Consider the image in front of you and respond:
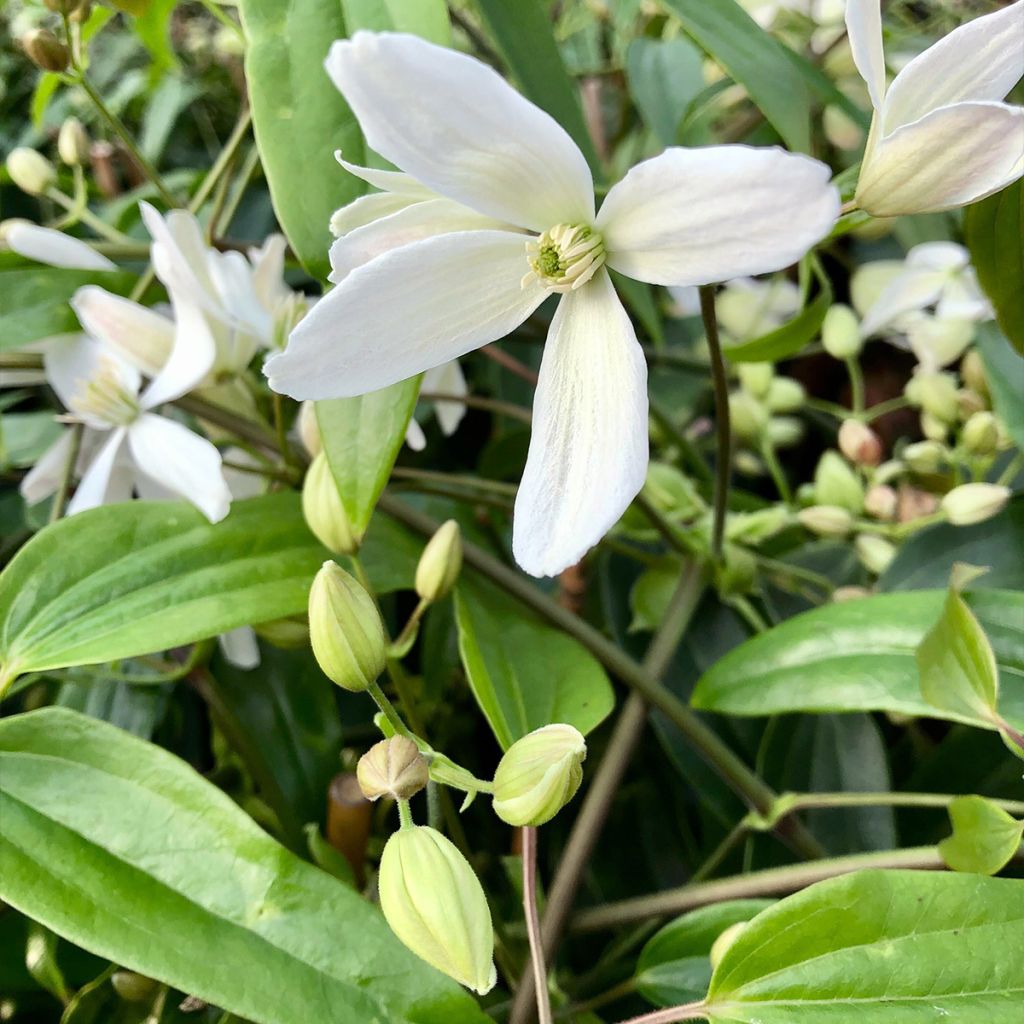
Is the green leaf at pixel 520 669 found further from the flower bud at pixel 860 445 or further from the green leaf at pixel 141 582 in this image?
the flower bud at pixel 860 445

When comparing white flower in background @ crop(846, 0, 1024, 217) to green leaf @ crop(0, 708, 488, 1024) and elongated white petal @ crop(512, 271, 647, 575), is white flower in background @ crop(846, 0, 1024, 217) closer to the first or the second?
elongated white petal @ crop(512, 271, 647, 575)

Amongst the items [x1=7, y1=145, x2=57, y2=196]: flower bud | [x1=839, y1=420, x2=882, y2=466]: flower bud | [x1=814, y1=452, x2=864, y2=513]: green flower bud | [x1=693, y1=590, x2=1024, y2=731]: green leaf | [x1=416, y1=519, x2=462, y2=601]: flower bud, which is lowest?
[x1=814, y1=452, x2=864, y2=513]: green flower bud

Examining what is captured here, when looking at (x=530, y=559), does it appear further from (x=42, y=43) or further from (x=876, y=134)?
(x=42, y=43)

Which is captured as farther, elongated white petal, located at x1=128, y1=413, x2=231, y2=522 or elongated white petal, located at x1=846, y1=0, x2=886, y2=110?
elongated white petal, located at x1=128, y1=413, x2=231, y2=522

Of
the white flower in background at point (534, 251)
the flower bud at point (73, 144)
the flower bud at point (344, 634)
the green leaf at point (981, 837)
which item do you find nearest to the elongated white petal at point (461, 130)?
the white flower in background at point (534, 251)

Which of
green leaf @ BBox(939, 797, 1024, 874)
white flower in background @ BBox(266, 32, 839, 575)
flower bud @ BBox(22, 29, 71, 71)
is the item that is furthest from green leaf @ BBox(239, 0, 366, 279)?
green leaf @ BBox(939, 797, 1024, 874)
